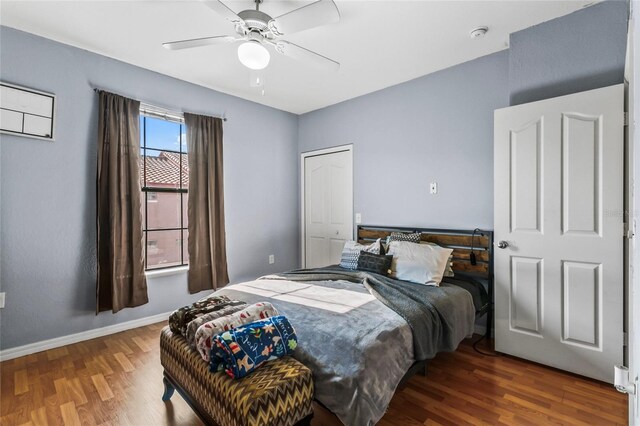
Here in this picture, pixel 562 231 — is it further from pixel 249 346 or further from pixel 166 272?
pixel 166 272

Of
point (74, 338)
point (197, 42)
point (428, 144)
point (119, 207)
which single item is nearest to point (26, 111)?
point (119, 207)

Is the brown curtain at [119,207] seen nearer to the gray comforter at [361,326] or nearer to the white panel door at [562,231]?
the gray comforter at [361,326]

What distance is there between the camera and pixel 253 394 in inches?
51.8

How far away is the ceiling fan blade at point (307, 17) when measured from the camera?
5.73ft

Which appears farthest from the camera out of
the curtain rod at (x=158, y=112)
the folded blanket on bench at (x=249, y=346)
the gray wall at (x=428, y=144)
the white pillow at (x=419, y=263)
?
the curtain rod at (x=158, y=112)

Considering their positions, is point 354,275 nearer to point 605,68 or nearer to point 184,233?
point 184,233

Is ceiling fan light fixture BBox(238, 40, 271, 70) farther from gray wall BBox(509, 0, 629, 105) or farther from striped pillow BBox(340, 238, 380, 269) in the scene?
gray wall BBox(509, 0, 629, 105)

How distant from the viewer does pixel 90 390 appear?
2.13 meters

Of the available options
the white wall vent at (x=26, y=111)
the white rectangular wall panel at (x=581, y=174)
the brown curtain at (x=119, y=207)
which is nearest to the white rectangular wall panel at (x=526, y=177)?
the white rectangular wall panel at (x=581, y=174)

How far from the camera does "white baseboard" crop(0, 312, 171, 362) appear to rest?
2.57 meters

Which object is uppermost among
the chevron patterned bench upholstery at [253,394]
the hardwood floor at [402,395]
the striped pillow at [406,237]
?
the striped pillow at [406,237]

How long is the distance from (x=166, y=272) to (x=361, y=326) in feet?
8.33

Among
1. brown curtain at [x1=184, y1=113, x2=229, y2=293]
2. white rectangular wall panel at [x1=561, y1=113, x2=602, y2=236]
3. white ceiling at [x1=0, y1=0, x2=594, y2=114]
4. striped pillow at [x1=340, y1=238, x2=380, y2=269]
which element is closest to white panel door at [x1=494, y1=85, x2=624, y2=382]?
white rectangular wall panel at [x1=561, y1=113, x2=602, y2=236]

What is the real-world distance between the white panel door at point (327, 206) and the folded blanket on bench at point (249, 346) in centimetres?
267
